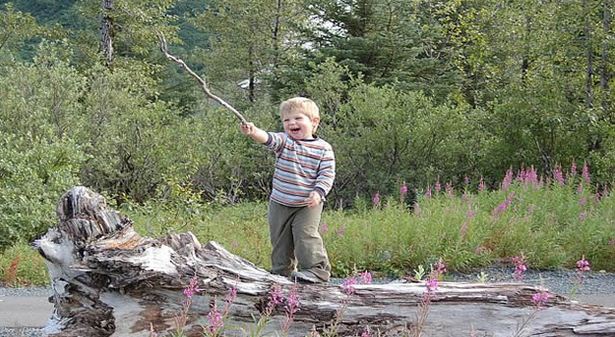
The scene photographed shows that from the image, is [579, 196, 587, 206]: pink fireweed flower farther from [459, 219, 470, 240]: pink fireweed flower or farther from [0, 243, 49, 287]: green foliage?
[0, 243, 49, 287]: green foliage

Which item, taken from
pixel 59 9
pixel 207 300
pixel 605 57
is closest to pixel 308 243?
pixel 207 300

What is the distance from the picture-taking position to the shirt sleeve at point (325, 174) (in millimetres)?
5766

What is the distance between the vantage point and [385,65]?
21.4 meters

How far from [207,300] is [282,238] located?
1.28 m

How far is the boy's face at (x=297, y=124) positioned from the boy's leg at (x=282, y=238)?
0.51 meters

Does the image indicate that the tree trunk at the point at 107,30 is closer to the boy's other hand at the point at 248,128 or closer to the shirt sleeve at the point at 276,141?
the shirt sleeve at the point at 276,141

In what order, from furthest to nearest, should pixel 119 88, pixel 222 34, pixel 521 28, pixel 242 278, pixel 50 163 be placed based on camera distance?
pixel 222 34 < pixel 521 28 < pixel 119 88 < pixel 50 163 < pixel 242 278

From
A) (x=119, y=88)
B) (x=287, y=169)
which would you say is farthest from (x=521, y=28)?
(x=287, y=169)

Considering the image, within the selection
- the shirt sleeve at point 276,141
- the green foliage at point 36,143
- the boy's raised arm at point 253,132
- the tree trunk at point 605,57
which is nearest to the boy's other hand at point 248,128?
the boy's raised arm at point 253,132

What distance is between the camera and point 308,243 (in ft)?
19.1

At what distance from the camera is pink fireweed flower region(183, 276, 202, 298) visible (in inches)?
157

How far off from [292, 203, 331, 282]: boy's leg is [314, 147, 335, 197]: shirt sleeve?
0.15 meters

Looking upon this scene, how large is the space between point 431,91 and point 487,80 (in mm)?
3979

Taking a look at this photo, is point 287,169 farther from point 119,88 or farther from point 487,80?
point 487,80
